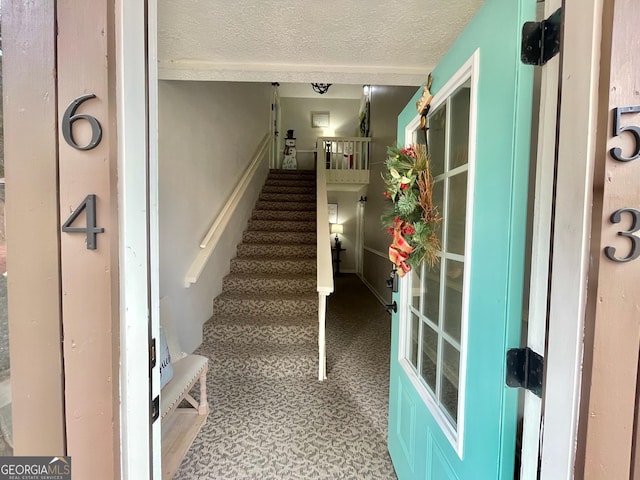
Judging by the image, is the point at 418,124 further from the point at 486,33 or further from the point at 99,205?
the point at 99,205

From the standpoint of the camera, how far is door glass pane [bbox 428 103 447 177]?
1.08 meters

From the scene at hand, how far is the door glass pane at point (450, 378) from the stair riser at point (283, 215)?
3.31 metres

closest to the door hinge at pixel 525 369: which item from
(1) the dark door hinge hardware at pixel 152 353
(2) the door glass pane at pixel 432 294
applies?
(2) the door glass pane at pixel 432 294

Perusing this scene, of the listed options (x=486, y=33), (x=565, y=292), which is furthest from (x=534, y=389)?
(x=486, y=33)

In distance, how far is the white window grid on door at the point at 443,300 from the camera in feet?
2.81

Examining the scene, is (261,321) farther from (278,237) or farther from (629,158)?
(629,158)

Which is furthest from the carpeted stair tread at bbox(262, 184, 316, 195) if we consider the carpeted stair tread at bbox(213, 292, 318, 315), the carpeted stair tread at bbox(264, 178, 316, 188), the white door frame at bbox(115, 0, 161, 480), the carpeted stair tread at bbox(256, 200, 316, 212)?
the white door frame at bbox(115, 0, 161, 480)

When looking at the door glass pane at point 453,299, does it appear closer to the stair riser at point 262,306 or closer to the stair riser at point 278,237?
the stair riser at point 262,306

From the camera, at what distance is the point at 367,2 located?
Result: 1039 mm

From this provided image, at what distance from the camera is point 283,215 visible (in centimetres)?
432

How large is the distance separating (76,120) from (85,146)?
0.05m

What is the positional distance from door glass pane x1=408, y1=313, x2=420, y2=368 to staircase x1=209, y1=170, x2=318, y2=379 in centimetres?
129

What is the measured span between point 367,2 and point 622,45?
0.84m

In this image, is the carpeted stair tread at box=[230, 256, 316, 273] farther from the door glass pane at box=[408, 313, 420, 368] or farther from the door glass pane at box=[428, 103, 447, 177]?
the door glass pane at box=[428, 103, 447, 177]
